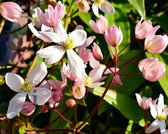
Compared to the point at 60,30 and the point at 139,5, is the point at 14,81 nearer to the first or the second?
the point at 60,30

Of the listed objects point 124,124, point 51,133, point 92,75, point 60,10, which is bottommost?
point 124,124

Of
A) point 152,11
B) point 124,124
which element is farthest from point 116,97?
point 152,11

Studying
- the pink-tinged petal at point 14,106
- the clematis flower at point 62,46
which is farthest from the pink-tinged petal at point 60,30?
the pink-tinged petal at point 14,106

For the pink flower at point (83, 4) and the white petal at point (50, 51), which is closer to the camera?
the white petal at point (50, 51)

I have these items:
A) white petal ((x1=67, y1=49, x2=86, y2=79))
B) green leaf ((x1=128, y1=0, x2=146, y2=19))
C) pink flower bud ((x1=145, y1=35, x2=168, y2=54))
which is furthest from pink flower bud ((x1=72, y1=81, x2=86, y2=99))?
green leaf ((x1=128, y1=0, x2=146, y2=19))

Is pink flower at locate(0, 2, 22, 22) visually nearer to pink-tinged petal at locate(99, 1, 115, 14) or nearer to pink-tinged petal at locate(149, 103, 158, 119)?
pink-tinged petal at locate(99, 1, 115, 14)

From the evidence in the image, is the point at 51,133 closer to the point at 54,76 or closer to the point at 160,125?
the point at 54,76

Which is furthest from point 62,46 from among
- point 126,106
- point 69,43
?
point 126,106

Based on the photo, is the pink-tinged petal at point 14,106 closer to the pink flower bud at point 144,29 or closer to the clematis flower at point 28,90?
the clematis flower at point 28,90
